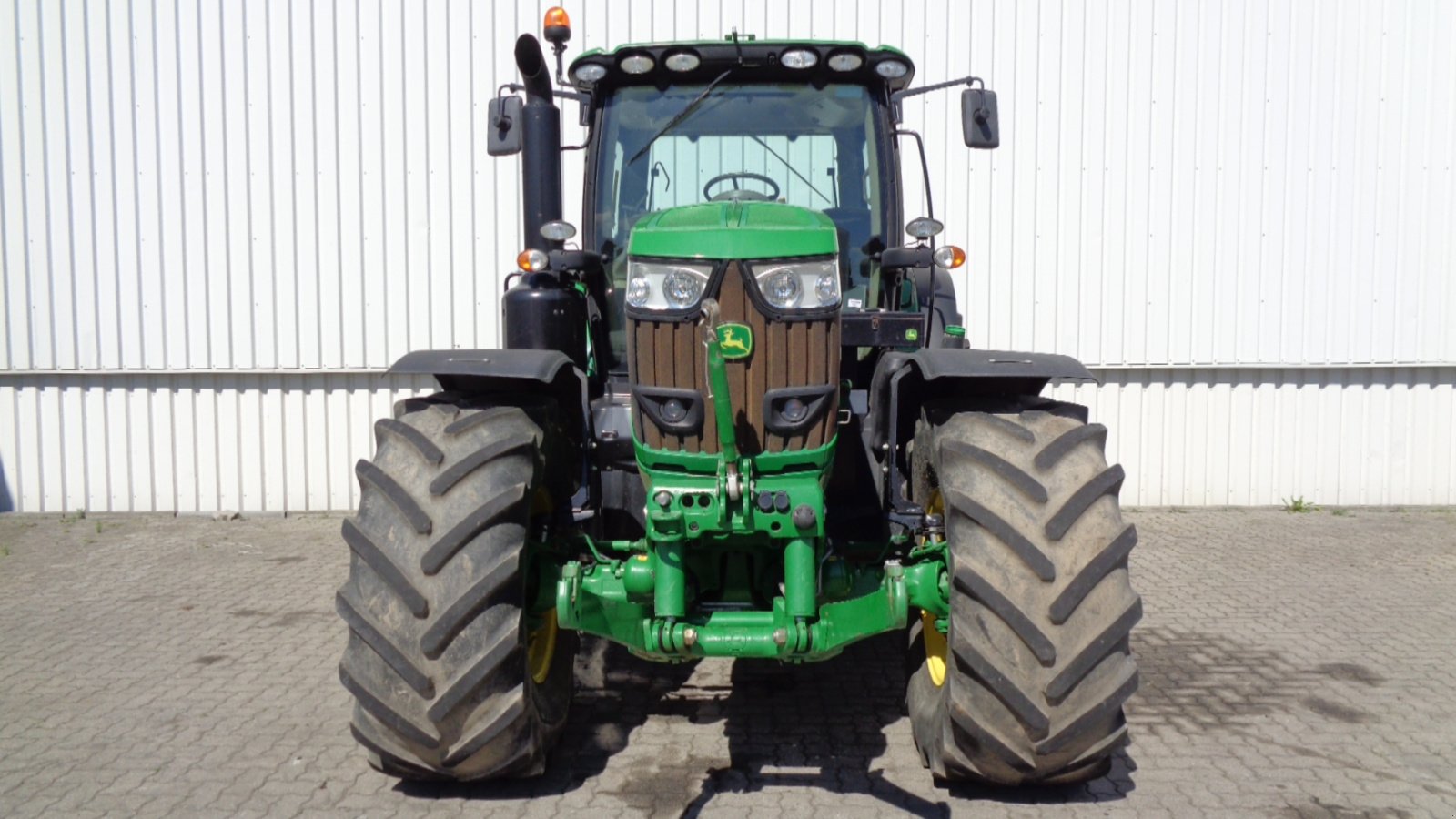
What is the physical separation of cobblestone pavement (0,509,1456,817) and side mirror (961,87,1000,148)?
2.31 m

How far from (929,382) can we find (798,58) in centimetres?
147

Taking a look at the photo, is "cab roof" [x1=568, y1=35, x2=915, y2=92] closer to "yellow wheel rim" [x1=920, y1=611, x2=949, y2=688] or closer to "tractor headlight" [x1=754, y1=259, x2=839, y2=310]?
"tractor headlight" [x1=754, y1=259, x2=839, y2=310]

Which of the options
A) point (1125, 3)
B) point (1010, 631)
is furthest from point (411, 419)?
point (1125, 3)

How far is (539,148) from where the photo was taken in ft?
15.7

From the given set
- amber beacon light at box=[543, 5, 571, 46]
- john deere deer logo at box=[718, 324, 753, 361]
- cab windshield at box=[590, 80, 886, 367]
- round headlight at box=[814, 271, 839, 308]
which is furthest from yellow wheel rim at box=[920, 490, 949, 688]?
amber beacon light at box=[543, 5, 571, 46]

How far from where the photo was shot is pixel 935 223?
4570mm

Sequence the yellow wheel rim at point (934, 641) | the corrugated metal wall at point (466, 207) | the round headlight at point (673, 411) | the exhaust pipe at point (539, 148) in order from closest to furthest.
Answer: the round headlight at point (673, 411) < the yellow wheel rim at point (934, 641) < the exhaust pipe at point (539, 148) < the corrugated metal wall at point (466, 207)

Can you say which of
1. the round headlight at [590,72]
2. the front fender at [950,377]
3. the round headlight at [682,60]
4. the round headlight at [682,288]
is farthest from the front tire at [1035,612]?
the round headlight at [590,72]

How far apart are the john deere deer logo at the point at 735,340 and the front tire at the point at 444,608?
0.71 metres

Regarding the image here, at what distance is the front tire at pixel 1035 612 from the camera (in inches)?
138

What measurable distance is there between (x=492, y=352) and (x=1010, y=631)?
194cm

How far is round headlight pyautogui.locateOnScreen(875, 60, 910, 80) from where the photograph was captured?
4926 mm

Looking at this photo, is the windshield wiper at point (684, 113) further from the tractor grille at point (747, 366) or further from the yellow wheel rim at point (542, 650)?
the yellow wheel rim at point (542, 650)

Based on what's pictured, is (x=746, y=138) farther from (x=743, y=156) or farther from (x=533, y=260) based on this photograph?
(x=533, y=260)
